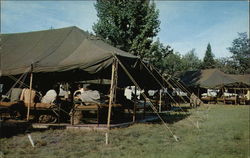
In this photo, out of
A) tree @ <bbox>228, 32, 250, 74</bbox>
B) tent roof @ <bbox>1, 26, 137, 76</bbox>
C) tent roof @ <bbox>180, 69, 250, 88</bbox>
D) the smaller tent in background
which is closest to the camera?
tent roof @ <bbox>1, 26, 137, 76</bbox>

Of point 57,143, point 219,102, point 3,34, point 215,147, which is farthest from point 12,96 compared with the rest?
point 219,102

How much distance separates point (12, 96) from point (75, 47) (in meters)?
3.33

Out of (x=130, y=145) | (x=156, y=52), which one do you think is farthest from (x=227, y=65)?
(x=130, y=145)

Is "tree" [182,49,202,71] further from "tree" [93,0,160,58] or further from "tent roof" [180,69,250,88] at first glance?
"tree" [93,0,160,58]

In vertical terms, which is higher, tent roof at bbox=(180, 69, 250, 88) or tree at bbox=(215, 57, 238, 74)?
tree at bbox=(215, 57, 238, 74)

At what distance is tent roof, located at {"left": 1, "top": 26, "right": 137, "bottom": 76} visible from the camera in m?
10.0

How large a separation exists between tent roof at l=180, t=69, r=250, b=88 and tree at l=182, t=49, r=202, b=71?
168ft

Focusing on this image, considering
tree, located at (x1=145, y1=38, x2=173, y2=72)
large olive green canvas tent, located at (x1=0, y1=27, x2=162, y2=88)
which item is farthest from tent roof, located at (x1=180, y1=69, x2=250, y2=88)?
large olive green canvas tent, located at (x1=0, y1=27, x2=162, y2=88)

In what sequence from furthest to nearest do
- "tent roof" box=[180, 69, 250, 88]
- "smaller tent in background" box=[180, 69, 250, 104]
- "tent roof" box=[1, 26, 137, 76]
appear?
"tent roof" box=[180, 69, 250, 88] < "smaller tent in background" box=[180, 69, 250, 104] < "tent roof" box=[1, 26, 137, 76]

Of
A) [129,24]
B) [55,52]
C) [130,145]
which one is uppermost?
[129,24]

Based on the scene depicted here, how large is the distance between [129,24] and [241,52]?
168ft

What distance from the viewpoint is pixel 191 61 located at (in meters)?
102

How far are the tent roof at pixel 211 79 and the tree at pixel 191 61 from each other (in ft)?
168

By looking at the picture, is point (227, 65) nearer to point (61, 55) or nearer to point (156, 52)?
point (156, 52)
